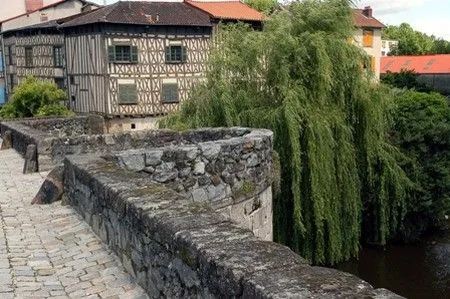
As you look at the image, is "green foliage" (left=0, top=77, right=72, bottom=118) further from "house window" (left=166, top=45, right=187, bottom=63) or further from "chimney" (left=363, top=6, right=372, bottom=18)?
"chimney" (left=363, top=6, right=372, bottom=18)

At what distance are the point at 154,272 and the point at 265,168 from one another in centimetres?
392

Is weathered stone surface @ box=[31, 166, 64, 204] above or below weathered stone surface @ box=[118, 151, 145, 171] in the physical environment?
below

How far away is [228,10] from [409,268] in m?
18.8

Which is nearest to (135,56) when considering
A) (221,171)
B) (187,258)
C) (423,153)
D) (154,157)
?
(423,153)

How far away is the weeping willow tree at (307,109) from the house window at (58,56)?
56.3 feet

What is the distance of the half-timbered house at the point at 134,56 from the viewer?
2736 cm

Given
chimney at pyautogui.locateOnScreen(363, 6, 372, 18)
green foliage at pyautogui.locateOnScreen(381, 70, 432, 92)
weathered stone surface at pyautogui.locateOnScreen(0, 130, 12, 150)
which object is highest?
chimney at pyautogui.locateOnScreen(363, 6, 372, 18)

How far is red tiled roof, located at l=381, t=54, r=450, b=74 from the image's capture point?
40.8m

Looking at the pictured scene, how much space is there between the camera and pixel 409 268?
2008 cm

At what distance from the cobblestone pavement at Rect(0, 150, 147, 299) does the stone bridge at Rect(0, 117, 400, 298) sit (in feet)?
0.50

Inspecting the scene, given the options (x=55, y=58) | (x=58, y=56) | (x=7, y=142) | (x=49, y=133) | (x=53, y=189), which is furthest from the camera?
(x=55, y=58)

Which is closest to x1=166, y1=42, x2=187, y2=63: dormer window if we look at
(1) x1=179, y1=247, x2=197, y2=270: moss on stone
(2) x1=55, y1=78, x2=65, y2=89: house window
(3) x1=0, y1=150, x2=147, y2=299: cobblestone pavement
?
(2) x1=55, y1=78, x2=65, y2=89: house window

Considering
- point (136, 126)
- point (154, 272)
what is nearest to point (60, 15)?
point (136, 126)

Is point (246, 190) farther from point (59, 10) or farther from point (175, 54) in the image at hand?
point (59, 10)
